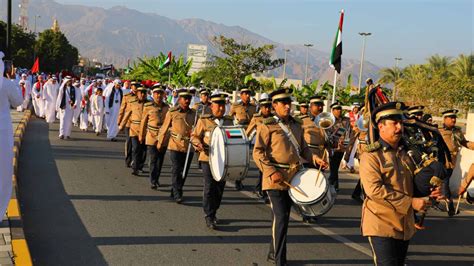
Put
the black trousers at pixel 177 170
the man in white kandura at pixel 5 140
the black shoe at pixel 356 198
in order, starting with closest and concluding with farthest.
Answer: the man in white kandura at pixel 5 140 → the black trousers at pixel 177 170 → the black shoe at pixel 356 198

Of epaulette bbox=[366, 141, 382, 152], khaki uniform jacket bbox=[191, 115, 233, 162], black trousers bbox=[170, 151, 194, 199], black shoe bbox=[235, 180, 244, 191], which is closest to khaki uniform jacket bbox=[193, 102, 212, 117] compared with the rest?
black shoe bbox=[235, 180, 244, 191]

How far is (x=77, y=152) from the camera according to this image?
13180 millimetres

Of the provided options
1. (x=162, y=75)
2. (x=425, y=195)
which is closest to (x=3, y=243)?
(x=425, y=195)

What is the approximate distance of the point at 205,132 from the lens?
7.64 metres

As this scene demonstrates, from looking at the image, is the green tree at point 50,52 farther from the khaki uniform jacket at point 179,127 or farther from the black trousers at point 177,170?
the black trousers at point 177,170

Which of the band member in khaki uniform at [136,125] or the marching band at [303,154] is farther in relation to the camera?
the band member in khaki uniform at [136,125]

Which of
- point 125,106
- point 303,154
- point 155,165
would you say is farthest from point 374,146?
point 125,106

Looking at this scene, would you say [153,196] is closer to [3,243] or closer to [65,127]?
[3,243]

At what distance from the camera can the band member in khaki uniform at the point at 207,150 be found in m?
7.25

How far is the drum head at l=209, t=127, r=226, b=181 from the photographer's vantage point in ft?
22.5

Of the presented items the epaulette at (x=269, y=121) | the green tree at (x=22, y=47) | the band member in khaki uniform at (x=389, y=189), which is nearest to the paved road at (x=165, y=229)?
the epaulette at (x=269, y=121)

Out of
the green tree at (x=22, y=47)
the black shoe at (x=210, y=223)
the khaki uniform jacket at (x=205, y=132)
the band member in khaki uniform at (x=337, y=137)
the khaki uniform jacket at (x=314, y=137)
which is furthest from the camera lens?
the green tree at (x=22, y=47)

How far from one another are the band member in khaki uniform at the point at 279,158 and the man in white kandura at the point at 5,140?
288 cm

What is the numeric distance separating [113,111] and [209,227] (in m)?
10.0
